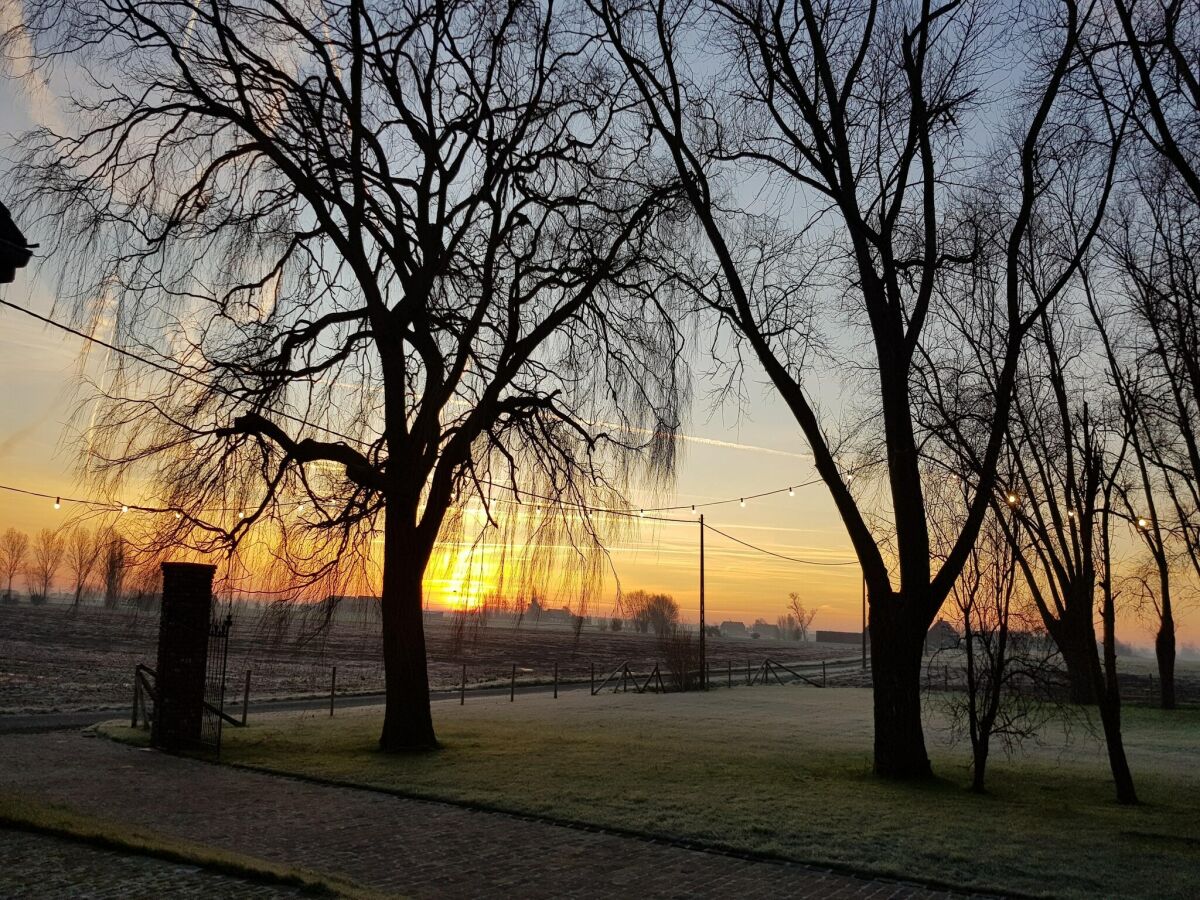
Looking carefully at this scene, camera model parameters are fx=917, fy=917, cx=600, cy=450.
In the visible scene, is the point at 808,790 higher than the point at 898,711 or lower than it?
lower

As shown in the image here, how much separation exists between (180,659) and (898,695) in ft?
35.8

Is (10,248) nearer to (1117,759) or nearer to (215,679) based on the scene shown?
(215,679)

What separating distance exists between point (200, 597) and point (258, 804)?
588cm

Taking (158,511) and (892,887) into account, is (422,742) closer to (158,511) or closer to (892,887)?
(158,511)

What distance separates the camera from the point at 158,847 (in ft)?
22.6

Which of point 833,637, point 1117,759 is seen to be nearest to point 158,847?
point 1117,759

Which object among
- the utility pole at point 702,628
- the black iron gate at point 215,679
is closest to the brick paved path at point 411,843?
the black iron gate at point 215,679

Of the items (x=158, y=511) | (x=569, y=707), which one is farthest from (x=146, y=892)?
(x=569, y=707)

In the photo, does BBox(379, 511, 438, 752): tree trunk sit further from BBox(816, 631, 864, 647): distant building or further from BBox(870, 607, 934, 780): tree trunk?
Result: BBox(816, 631, 864, 647): distant building

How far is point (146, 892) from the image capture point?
5.91m

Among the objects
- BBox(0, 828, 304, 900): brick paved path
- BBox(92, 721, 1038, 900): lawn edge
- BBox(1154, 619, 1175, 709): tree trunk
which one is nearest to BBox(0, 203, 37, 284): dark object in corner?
BBox(0, 828, 304, 900): brick paved path

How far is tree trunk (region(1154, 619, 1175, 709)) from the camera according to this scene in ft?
96.6

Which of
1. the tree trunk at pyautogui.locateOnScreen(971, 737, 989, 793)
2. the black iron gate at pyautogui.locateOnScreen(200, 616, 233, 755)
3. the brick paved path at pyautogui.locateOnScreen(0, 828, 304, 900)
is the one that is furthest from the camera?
the black iron gate at pyautogui.locateOnScreen(200, 616, 233, 755)

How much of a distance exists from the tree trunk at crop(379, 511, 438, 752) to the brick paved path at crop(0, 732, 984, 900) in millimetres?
2704
